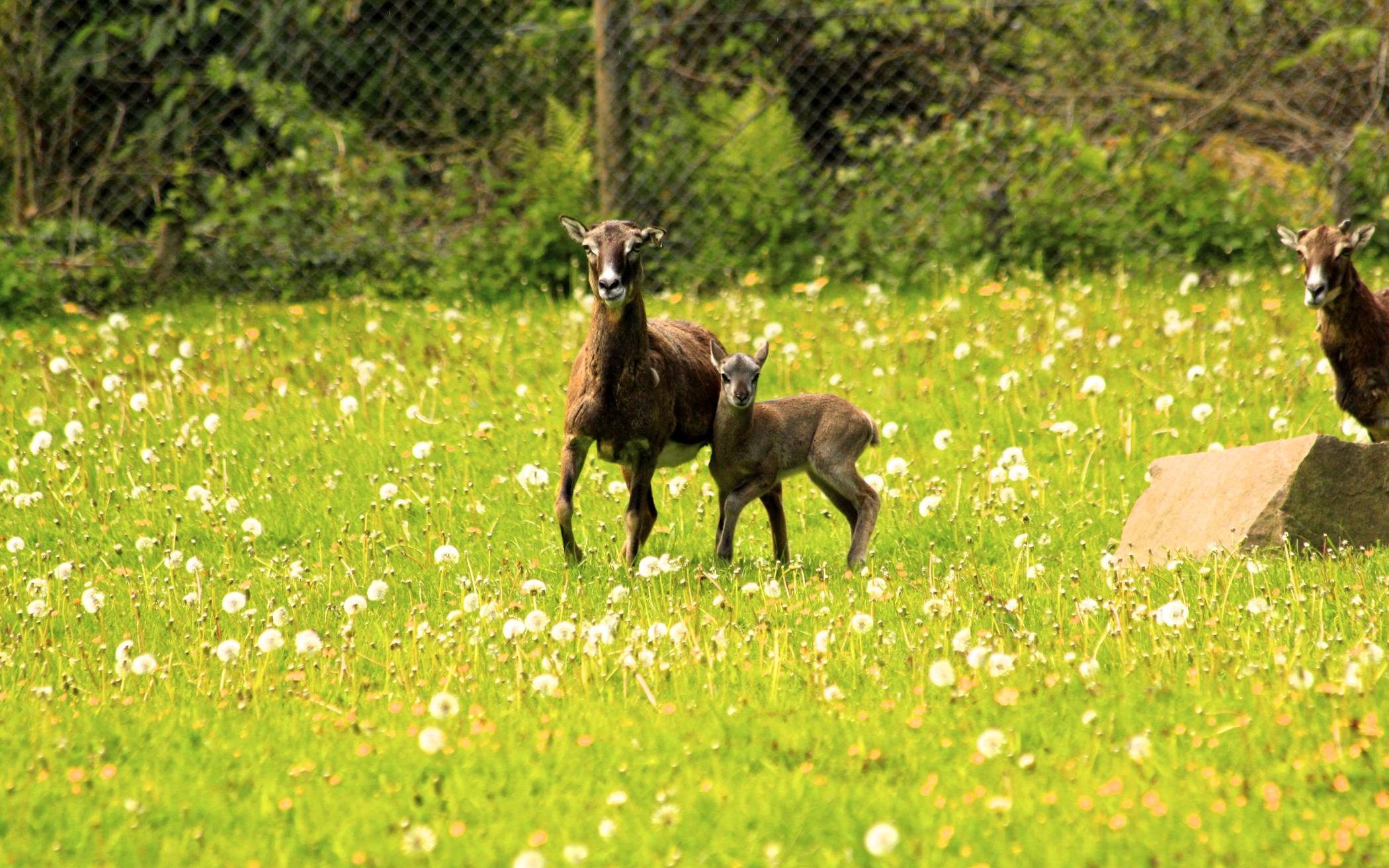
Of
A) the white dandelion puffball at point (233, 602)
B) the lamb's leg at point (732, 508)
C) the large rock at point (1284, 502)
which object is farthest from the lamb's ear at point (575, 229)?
the large rock at point (1284, 502)

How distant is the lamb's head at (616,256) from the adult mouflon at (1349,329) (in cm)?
384

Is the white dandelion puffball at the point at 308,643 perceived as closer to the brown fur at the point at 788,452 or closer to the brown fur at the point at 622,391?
the brown fur at the point at 622,391

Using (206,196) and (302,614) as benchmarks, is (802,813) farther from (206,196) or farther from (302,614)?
(206,196)

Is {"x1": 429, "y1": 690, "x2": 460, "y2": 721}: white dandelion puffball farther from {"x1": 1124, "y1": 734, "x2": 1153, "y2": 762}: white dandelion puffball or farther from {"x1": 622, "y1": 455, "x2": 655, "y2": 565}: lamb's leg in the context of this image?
{"x1": 622, "y1": 455, "x2": 655, "y2": 565}: lamb's leg

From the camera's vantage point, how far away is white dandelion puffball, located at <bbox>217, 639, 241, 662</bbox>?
6332mm

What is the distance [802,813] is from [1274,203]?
12.1 meters

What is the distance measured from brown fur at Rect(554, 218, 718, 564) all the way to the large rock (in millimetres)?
2396

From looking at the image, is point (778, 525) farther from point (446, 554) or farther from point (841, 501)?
point (446, 554)

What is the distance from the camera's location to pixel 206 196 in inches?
642

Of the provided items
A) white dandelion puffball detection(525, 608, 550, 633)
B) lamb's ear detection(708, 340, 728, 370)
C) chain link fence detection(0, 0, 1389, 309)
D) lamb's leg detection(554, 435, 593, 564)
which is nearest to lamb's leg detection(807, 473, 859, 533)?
lamb's ear detection(708, 340, 728, 370)

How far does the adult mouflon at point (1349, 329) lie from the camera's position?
8.89 meters

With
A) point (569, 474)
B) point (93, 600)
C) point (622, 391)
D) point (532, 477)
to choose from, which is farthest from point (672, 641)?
point (532, 477)

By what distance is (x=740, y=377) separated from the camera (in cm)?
774

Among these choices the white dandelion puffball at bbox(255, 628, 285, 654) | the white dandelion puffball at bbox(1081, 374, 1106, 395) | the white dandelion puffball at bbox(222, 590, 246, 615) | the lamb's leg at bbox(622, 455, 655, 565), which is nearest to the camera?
the white dandelion puffball at bbox(255, 628, 285, 654)
